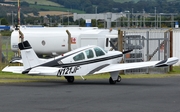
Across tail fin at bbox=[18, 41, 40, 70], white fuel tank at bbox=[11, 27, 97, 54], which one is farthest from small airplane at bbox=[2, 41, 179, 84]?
white fuel tank at bbox=[11, 27, 97, 54]

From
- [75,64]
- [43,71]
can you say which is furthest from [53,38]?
[43,71]

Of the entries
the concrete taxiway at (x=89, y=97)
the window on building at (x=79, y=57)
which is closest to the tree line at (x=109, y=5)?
the window on building at (x=79, y=57)

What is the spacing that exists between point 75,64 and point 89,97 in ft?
16.6

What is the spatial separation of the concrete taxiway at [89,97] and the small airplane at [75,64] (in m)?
0.63

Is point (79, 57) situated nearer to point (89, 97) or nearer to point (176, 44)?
point (89, 97)

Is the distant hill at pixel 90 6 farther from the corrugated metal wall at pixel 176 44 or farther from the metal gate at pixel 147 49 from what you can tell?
the metal gate at pixel 147 49

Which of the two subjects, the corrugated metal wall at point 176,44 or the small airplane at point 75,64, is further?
the corrugated metal wall at point 176,44

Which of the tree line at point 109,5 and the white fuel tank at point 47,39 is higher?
the tree line at point 109,5

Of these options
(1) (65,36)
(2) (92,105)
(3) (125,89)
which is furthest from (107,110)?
(1) (65,36)

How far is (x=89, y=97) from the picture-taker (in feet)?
61.6

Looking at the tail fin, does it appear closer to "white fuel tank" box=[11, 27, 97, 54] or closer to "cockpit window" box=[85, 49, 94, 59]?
"cockpit window" box=[85, 49, 94, 59]

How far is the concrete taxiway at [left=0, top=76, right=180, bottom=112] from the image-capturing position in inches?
630

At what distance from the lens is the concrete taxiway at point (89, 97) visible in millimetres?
15992

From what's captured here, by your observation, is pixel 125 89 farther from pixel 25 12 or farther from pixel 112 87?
pixel 25 12
